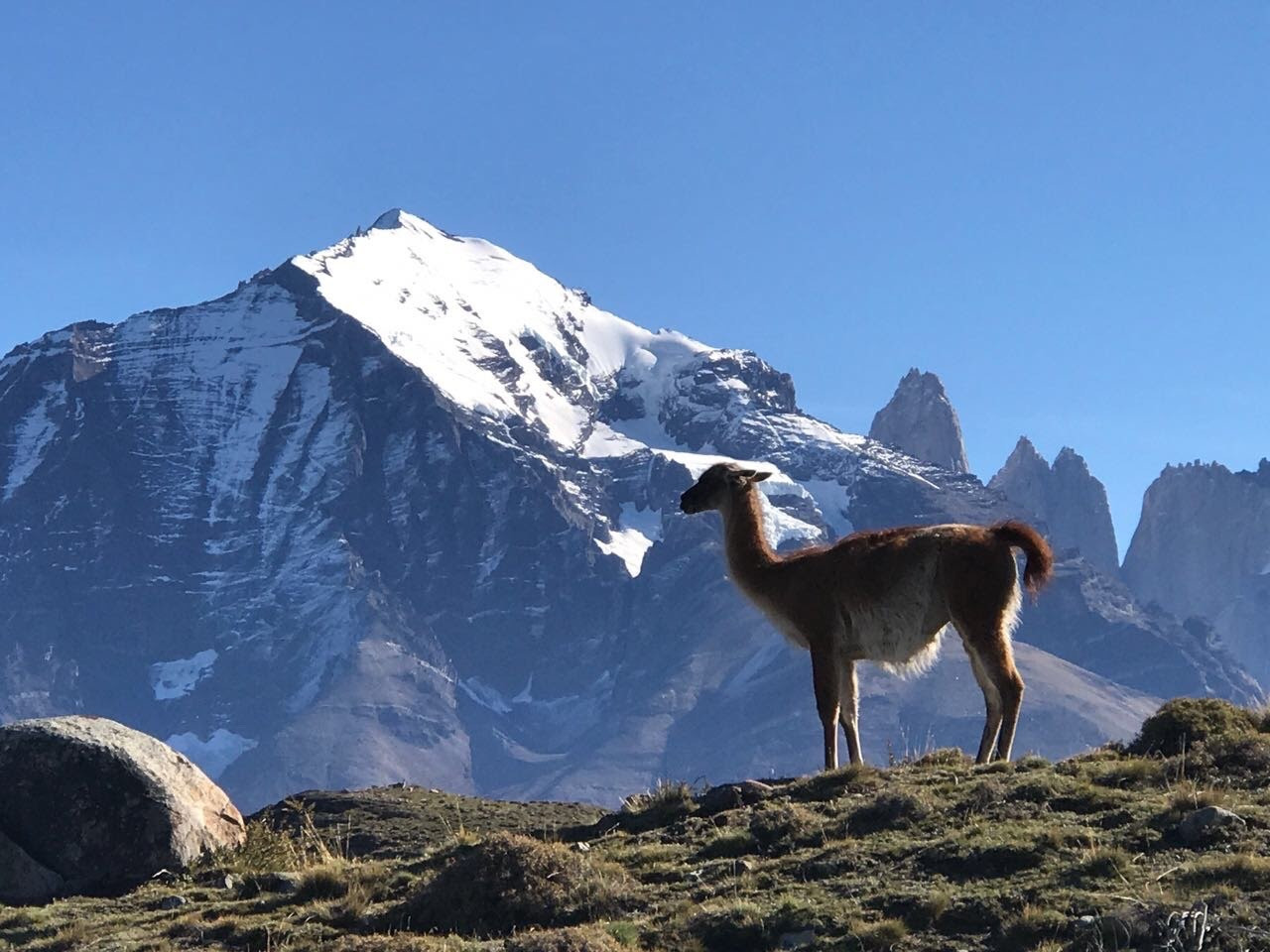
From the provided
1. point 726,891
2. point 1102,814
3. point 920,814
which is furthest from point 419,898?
point 1102,814

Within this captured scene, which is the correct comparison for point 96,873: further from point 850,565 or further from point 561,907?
point 850,565

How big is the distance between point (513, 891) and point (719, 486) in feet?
32.5

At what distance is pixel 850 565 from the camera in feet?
65.9

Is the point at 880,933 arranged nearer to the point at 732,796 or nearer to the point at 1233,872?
the point at 1233,872

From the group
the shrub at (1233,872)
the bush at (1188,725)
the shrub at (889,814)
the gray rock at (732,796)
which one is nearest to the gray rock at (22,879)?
the gray rock at (732,796)

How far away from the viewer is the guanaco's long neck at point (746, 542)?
2144 cm

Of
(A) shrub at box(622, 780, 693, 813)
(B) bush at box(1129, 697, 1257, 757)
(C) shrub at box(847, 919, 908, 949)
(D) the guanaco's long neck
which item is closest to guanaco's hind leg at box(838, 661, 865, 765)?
(D) the guanaco's long neck

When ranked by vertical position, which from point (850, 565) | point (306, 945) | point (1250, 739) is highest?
point (850, 565)

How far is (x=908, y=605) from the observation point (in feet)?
64.3

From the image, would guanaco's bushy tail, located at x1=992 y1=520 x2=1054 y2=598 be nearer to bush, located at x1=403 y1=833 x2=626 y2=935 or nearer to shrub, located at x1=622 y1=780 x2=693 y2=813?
shrub, located at x1=622 y1=780 x2=693 y2=813

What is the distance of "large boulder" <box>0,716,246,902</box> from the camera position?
64.5 feet

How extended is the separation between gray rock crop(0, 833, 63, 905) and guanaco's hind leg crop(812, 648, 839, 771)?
876 cm

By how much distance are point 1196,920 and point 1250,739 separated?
5.92 meters

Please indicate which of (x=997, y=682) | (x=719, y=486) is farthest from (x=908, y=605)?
(x=719, y=486)
